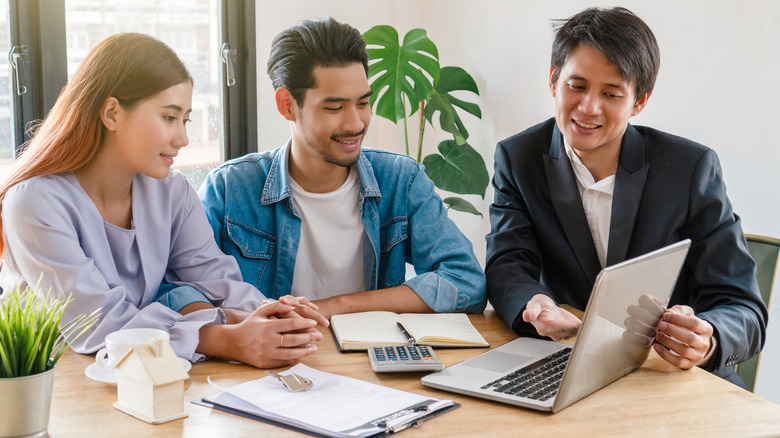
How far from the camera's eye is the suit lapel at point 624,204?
166cm

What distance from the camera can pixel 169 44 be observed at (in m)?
3.18

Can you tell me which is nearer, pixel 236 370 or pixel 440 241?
pixel 236 370

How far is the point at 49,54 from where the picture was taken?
272 cm

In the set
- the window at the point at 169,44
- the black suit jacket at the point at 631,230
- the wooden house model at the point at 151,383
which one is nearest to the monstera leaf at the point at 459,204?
the window at the point at 169,44

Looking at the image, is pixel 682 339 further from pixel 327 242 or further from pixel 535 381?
pixel 327 242

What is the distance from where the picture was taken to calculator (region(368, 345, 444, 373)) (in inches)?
47.5

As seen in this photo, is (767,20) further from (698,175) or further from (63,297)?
(63,297)

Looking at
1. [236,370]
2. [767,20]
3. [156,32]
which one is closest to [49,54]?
[156,32]

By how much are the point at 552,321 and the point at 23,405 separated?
34.8 inches

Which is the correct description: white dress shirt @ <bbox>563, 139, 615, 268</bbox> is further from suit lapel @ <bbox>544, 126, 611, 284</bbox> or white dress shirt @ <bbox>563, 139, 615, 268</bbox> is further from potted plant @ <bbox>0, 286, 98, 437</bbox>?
potted plant @ <bbox>0, 286, 98, 437</bbox>

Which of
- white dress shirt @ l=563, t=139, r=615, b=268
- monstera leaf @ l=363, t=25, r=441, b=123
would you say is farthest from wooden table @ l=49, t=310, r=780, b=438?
monstera leaf @ l=363, t=25, r=441, b=123

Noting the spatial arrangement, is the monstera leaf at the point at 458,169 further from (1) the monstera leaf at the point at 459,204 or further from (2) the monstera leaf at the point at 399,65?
(2) the monstera leaf at the point at 399,65

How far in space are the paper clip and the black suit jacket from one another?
1.70 ft

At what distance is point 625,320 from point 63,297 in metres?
0.97
